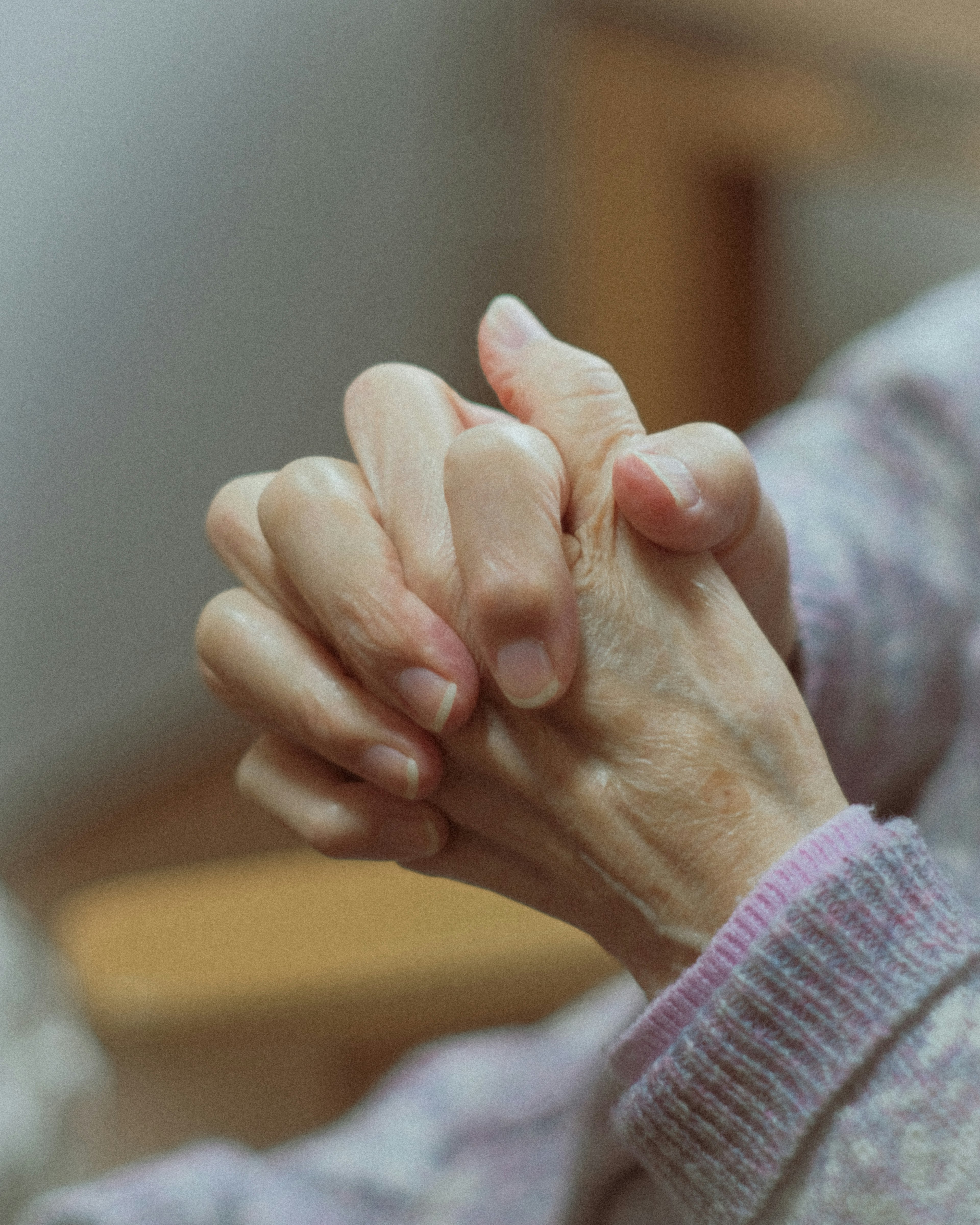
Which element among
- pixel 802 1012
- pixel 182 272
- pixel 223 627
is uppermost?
pixel 182 272

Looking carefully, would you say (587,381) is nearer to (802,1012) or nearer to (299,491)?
(299,491)

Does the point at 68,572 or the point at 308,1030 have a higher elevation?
the point at 68,572

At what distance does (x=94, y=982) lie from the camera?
2.84ft

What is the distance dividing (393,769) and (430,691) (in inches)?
1.5

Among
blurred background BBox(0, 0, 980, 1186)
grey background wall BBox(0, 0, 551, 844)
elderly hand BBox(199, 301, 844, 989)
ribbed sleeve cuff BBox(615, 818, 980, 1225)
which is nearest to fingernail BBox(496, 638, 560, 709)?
elderly hand BBox(199, 301, 844, 989)

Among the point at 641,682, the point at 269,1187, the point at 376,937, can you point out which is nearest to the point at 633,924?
the point at 641,682

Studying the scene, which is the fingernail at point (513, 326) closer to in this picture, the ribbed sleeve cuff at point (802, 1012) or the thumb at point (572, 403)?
the thumb at point (572, 403)

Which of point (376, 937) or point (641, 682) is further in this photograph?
point (376, 937)

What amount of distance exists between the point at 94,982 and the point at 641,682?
60 cm


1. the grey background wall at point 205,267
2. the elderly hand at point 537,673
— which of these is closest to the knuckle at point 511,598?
the elderly hand at point 537,673

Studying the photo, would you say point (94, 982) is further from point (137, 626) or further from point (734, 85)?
point (734, 85)

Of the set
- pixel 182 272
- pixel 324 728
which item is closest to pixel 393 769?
pixel 324 728

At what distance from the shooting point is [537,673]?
0.42 meters

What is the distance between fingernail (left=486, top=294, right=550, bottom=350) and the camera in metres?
0.53
